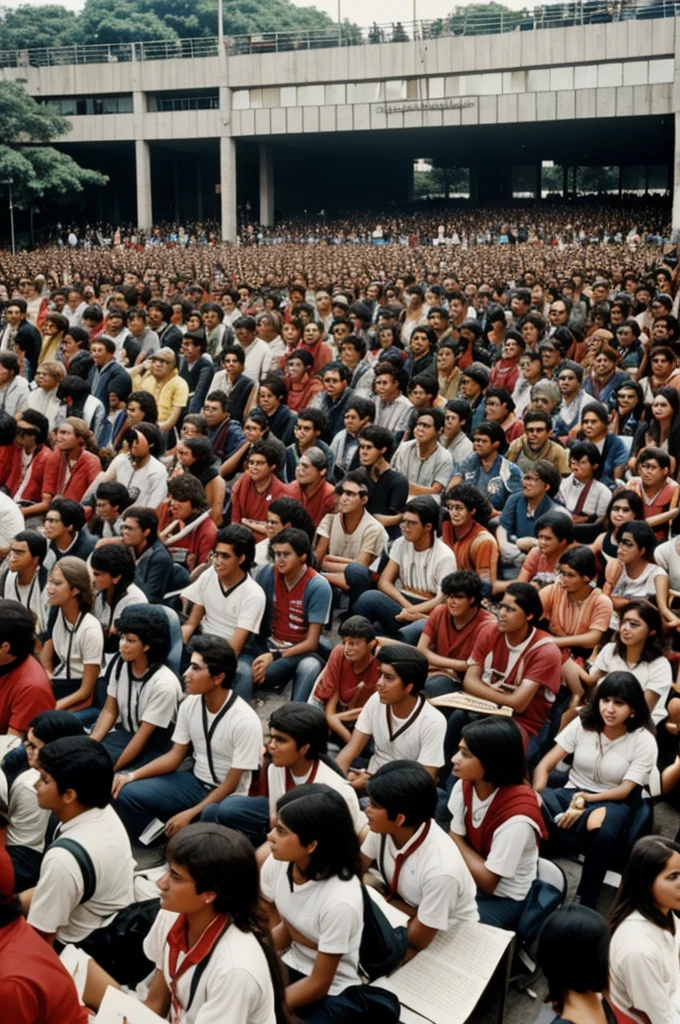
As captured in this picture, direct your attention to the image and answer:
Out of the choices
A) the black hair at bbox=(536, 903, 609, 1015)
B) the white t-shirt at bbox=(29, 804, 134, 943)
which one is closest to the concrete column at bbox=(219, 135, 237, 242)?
the white t-shirt at bbox=(29, 804, 134, 943)

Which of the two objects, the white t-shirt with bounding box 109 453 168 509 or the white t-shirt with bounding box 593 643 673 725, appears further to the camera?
the white t-shirt with bounding box 109 453 168 509

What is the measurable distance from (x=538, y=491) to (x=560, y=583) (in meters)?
1.30

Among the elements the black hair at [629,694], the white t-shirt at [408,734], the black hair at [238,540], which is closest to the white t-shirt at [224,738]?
the white t-shirt at [408,734]

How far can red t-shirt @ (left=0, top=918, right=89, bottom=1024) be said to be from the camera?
9.61 ft

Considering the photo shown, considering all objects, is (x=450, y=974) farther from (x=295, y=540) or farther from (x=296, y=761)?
(x=295, y=540)

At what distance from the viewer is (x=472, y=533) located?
→ 6.67m

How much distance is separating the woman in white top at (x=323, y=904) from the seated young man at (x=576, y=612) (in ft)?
7.63

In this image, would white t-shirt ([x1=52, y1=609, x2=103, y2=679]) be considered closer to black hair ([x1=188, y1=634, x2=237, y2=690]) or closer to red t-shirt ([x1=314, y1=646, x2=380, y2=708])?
black hair ([x1=188, y1=634, x2=237, y2=690])

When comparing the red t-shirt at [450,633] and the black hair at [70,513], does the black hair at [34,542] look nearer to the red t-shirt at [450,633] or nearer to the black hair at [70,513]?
the black hair at [70,513]

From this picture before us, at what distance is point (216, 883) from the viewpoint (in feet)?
10.4

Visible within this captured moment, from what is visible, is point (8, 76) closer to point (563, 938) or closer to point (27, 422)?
point (27, 422)

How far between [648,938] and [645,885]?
162 mm

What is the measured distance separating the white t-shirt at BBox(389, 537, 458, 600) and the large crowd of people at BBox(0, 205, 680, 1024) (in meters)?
0.02

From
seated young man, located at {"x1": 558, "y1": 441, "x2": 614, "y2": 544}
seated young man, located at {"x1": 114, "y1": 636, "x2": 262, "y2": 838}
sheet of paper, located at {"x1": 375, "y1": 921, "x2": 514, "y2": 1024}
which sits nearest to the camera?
sheet of paper, located at {"x1": 375, "y1": 921, "x2": 514, "y2": 1024}
